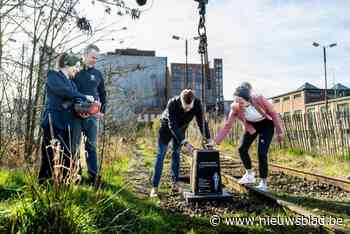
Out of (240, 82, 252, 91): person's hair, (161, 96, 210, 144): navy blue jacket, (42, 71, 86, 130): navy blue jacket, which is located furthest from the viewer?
(240, 82, 252, 91): person's hair

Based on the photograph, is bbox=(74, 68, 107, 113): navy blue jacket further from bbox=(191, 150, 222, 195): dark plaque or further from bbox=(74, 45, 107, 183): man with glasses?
bbox=(191, 150, 222, 195): dark plaque

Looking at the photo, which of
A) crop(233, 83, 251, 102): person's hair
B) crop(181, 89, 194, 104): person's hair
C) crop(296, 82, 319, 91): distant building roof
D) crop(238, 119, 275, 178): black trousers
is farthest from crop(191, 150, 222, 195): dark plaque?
crop(296, 82, 319, 91): distant building roof

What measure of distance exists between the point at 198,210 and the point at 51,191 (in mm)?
2149

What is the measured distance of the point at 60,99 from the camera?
451 cm

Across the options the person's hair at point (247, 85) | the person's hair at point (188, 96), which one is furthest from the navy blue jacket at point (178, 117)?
the person's hair at point (247, 85)

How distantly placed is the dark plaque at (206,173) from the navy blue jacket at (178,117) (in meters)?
0.43

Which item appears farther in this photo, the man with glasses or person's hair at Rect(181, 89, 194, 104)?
person's hair at Rect(181, 89, 194, 104)

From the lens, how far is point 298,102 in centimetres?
4844

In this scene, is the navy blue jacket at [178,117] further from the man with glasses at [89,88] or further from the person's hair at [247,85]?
the man with glasses at [89,88]

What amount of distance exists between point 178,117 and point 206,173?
3.23ft

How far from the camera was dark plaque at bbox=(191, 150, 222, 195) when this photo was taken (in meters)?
4.95

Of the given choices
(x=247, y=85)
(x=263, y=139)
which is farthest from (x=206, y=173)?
(x=247, y=85)

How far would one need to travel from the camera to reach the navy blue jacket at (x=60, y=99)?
4.37 m

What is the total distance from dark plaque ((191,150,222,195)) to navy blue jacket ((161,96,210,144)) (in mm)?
429
